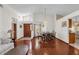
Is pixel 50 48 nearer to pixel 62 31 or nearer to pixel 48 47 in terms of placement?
pixel 48 47

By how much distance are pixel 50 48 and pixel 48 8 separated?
90 cm

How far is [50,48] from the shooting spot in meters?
3.56

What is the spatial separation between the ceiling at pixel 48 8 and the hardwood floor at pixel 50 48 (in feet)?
2.18

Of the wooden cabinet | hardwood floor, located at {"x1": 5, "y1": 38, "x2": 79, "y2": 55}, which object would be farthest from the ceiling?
hardwood floor, located at {"x1": 5, "y1": 38, "x2": 79, "y2": 55}

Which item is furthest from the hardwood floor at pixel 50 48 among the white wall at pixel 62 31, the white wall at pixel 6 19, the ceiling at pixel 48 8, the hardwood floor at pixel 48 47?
the ceiling at pixel 48 8

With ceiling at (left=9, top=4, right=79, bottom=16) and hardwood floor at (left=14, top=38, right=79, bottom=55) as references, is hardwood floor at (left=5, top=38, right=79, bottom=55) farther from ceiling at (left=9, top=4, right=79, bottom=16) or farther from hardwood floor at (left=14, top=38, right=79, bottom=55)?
ceiling at (left=9, top=4, right=79, bottom=16)

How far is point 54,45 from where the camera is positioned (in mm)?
3607

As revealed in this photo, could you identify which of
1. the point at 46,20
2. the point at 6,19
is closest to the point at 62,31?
the point at 46,20

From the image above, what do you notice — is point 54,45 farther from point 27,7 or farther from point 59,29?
point 27,7

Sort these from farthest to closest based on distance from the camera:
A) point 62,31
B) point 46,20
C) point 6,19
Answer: point 62,31, point 46,20, point 6,19

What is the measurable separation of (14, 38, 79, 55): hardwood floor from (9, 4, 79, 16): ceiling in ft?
2.18

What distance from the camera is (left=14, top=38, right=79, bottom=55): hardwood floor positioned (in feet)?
11.6
